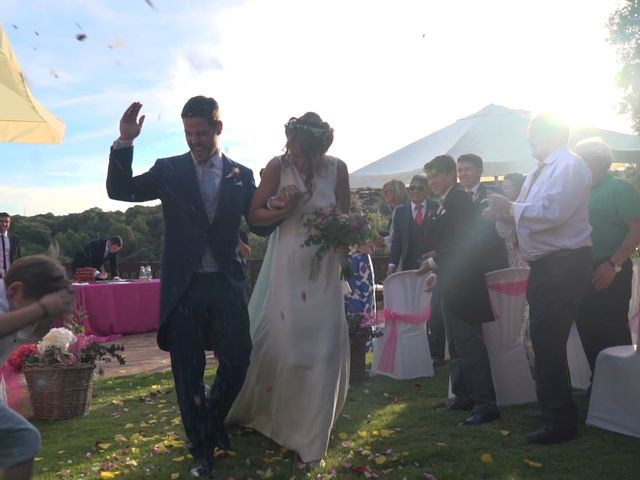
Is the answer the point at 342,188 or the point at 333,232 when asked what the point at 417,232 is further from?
the point at 333,232

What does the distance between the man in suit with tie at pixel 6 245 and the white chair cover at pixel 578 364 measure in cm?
807

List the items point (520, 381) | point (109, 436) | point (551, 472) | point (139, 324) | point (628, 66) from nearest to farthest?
point (551, 472)
point (109, 436)
point (520, 381)
point (139, 324)
point (628, 66)

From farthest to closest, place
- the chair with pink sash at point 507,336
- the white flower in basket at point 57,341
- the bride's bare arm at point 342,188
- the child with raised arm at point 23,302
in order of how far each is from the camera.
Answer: the white flower in basket at point 57,341, the chair with pink sash at point 507,336, the bride's bare arm at point 342,188, the child with raised arm at point 23,302

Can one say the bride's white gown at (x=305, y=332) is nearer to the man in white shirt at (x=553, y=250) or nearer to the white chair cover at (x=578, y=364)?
the man in white shirt at (x=553, y=250)

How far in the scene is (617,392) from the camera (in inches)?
168

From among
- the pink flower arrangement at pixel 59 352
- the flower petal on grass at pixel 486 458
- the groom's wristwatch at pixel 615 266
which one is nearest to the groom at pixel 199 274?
the flower petal on grass at pixel 486 458

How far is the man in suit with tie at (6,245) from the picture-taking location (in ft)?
33.6

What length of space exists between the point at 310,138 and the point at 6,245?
8023 mm

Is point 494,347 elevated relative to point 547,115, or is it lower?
lower

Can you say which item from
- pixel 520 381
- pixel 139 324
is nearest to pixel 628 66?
pixel 139 324

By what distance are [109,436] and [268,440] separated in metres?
1.22

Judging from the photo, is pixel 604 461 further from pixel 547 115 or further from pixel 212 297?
pixel 212 297

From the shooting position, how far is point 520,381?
5.11 metres

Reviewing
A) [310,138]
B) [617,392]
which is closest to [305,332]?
[310,138]
